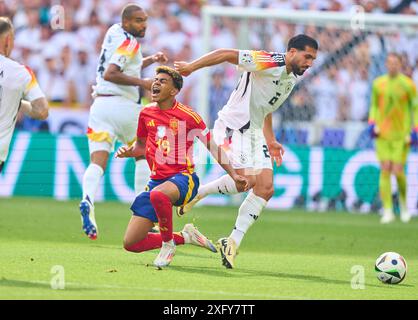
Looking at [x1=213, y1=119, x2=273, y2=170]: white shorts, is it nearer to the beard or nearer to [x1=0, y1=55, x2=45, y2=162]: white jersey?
the beard

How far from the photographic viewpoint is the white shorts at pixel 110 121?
12.3m

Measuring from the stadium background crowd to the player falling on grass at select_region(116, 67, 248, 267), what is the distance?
967cm

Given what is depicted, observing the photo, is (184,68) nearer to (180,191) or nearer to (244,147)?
(180,191)

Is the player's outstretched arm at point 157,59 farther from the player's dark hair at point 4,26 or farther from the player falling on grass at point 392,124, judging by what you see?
the player falling on grass at point 392,124

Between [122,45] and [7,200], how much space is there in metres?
6.14

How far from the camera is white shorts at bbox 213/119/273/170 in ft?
34.7

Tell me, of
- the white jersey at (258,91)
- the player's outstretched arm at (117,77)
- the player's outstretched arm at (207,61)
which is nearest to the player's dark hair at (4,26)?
the player's outstretched arm at (207,61)

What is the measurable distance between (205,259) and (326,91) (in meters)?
9.66

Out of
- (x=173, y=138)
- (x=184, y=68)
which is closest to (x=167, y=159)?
(x=173, y=138)

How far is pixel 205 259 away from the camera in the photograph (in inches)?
419

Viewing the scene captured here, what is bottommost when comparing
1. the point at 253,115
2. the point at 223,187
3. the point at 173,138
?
the point at 223,187

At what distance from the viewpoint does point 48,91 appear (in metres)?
20.0

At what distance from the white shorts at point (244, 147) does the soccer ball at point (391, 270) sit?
66.7 inches
